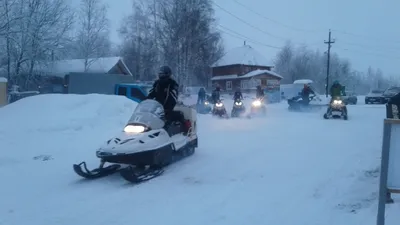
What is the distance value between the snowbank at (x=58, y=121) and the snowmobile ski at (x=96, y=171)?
266 centimetres

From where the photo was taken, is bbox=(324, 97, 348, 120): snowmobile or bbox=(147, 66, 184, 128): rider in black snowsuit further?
bbox=(324, 97, 348, 120): snowmobile

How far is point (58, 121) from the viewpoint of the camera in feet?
41.4

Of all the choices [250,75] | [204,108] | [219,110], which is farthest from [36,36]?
[250,75]

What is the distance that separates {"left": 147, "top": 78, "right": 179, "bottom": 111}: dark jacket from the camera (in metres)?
9.20

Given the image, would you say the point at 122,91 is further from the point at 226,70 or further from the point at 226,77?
the point at 226,70

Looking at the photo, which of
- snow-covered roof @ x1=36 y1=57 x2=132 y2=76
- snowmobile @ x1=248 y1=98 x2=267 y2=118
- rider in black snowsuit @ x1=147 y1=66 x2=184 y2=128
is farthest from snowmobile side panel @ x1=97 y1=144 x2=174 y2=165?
snow-covered roof @ x1=36 y1=57 x2=132 y2=76

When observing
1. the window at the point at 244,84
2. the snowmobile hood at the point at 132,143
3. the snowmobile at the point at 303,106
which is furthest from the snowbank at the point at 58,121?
the window at the point at 244,84

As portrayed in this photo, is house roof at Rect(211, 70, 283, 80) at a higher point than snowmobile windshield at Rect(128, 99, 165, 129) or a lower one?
higher

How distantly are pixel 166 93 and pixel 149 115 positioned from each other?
116cm

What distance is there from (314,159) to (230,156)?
193 centimetres

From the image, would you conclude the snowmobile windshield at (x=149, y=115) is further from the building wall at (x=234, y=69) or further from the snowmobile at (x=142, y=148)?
the building wall at (x=234, y=69)

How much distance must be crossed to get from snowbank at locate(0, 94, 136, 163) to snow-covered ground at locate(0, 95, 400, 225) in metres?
0.03

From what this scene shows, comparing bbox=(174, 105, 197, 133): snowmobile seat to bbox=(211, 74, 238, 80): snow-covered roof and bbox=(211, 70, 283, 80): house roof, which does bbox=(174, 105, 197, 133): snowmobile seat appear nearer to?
bbox=(211, 70, 283, 80): house roof

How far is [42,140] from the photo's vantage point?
36.4 ft
